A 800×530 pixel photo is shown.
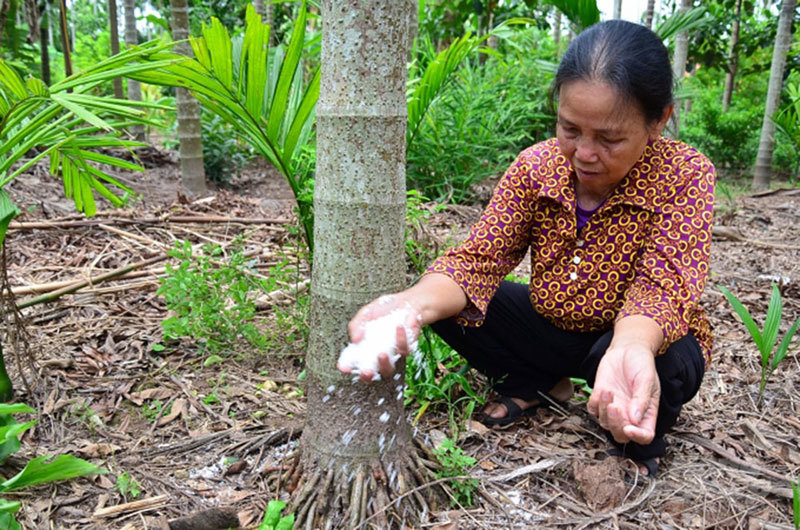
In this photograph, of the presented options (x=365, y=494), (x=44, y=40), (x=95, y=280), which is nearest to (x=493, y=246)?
(x=365, y=494)

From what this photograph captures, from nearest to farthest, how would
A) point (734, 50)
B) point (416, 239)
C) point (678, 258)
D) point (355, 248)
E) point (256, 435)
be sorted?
point (355, 248) < point (678, 258) < point (256, 435) < point (416, 239) < point (734, 50)

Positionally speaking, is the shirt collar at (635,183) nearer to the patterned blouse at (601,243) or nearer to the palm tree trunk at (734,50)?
the patterned blouse at (601,243)

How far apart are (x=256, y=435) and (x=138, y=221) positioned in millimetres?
2253

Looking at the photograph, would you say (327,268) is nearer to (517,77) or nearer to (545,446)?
(545,446)

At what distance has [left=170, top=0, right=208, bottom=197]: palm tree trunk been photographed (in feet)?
13.8

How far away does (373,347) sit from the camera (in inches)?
52.3

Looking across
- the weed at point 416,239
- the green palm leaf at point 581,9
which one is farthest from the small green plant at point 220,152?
the weed at point 416,239

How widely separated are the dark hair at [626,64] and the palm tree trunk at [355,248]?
1.39 feet

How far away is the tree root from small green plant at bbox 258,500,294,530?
0.19ft

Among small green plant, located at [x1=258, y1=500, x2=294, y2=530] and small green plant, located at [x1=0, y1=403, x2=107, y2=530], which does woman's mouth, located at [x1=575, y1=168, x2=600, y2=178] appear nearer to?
small green plant, located at [x1=258, y1=500, x2=294, y2=530]

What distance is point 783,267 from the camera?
146 inches

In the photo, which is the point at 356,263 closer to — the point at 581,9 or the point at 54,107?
the point at 54,107

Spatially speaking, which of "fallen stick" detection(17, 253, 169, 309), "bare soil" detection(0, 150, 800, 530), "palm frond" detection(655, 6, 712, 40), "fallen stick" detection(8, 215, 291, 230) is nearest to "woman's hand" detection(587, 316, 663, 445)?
"bare soil" detection(0, 150, 800, 530)

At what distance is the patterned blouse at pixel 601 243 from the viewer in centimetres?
158
